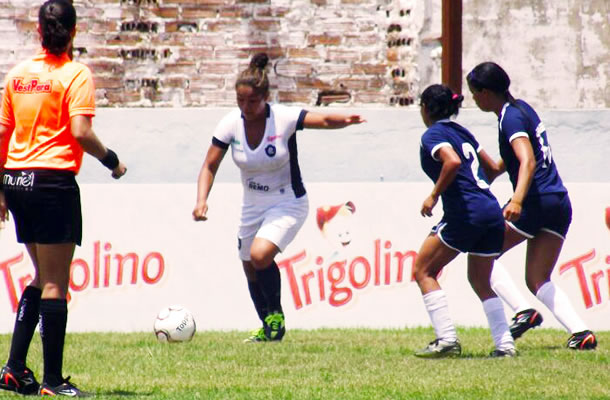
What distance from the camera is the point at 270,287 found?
28.2 feet

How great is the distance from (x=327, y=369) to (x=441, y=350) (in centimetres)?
83

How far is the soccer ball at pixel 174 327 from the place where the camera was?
337 inches

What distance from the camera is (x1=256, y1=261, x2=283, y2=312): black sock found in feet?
28.2

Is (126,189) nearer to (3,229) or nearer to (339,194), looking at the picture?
(3,229)

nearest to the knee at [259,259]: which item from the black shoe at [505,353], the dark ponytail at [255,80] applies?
the dark ponytail at [255,80]

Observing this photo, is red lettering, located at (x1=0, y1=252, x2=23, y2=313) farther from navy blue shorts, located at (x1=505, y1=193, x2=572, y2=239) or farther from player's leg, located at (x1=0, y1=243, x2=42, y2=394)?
navy blue shorts, located at (x1=505, y1=193, x2=572, y2=239)

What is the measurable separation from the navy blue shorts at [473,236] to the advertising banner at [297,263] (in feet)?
8.64

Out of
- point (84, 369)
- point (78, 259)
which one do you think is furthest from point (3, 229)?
point (84, 369)

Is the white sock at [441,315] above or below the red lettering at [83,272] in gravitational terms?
above

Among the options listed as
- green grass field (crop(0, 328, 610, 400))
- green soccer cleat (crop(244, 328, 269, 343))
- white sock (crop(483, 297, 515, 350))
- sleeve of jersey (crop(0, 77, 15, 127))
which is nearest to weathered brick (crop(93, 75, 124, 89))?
green grass field (crop(0, 328, 610, 400))

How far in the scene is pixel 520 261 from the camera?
32.9ft

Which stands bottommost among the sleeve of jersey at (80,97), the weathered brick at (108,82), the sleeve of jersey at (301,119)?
the sleeve of jersey at (301,119)

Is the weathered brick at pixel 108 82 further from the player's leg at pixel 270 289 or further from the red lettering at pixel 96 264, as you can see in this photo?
the player's leg at pixel 270 289

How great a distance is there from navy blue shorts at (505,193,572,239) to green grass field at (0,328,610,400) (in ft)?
2.50
